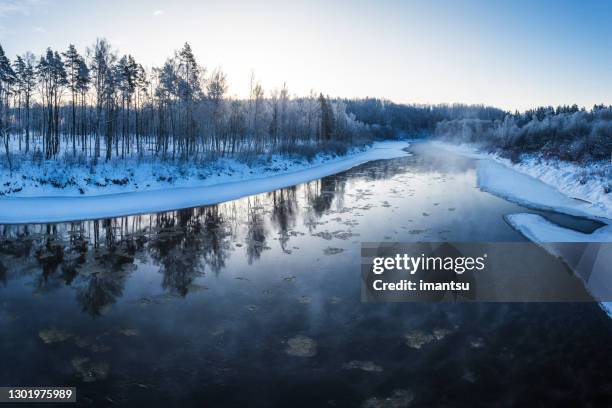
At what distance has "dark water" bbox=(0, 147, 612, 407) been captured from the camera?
6.58m

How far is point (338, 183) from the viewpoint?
34781 mm

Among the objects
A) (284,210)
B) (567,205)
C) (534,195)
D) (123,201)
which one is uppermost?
(534,195)

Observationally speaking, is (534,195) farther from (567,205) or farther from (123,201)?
(123,201)

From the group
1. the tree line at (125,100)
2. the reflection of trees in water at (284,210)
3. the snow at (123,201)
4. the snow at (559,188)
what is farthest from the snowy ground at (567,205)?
the tree line at (125,100)

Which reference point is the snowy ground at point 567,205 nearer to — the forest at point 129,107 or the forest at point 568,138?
the forest at point 568,138

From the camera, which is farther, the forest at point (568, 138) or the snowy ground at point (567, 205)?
the forest at point (568, 138)

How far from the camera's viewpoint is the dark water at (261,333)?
6.58m

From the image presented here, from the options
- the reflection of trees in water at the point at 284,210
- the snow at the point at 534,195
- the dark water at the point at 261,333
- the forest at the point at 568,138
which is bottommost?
the dark water at the point at 261,333

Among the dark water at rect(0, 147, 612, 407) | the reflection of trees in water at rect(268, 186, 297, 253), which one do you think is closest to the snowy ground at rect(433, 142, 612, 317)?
the dark water at rect(0, 147, 612, 407)

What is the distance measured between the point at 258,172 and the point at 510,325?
3095 centimetres

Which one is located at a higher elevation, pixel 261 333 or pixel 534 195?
pixel 534 195

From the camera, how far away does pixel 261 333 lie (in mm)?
8453

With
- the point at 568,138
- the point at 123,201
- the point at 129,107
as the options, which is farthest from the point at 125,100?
the point at 568,138

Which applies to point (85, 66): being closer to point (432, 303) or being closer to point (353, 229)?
point (353, 229)
